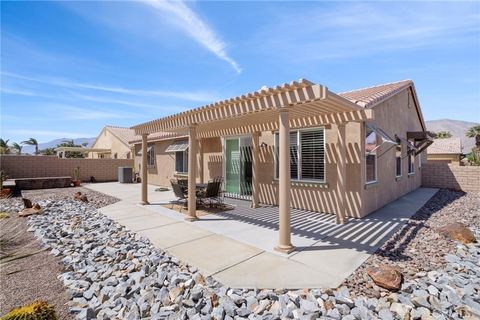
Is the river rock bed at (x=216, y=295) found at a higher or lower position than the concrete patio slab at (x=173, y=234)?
lower

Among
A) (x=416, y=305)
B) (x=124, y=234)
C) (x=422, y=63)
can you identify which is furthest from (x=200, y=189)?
(x=422, y=63)

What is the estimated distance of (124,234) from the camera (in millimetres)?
7094

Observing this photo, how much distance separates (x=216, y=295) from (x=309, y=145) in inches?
288

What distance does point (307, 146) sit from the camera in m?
9.89

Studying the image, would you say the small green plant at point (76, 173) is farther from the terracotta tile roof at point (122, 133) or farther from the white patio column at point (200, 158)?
the white patio column at point (200, 158)

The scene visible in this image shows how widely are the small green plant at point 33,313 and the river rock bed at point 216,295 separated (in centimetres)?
43

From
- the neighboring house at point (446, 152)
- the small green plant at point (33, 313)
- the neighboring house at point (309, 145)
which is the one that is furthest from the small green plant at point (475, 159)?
the small green plant at point (33, 313)

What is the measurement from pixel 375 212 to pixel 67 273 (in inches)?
394

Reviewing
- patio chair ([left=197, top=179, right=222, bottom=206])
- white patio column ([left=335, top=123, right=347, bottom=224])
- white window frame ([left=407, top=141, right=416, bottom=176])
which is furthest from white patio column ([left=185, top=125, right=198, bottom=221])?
white window frame ([left=407, top=141, right=416, bottom=176])

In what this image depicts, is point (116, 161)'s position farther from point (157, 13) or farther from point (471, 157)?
point (471, 157)

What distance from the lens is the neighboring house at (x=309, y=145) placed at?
586 centimetres

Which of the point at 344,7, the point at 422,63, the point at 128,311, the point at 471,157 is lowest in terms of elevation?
the point at 128,311

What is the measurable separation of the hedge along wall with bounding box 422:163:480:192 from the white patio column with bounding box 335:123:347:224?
12874mm

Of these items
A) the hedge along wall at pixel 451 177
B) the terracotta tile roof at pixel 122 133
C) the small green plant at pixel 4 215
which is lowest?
the small green plant at pixel 4 215
